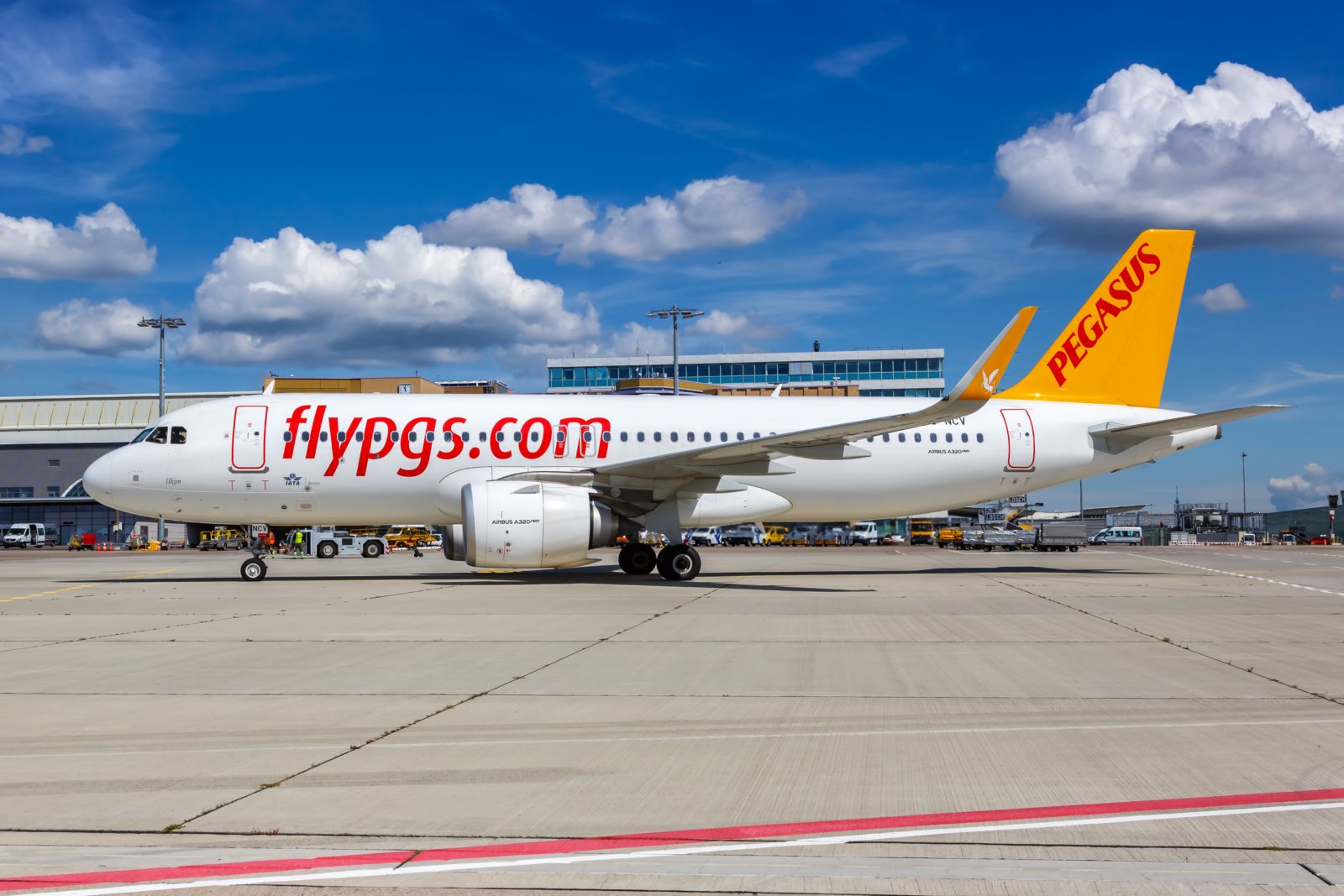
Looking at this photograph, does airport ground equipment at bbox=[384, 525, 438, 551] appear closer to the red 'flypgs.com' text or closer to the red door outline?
the red door outline

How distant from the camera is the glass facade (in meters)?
115

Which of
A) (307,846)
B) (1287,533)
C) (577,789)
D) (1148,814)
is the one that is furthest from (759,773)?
(1287,533)

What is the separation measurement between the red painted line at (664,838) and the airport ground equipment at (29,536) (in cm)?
7929

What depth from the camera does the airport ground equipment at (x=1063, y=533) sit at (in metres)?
49.0

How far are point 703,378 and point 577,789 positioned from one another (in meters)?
116

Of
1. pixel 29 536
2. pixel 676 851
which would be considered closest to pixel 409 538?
pixel 29 536

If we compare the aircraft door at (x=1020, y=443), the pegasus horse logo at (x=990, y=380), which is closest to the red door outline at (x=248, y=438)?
the pegasus horse logo at (x=990, y=380)

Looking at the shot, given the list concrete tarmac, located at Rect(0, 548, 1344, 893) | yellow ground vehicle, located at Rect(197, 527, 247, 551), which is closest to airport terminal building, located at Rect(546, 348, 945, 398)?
yellow ground vehicle, located at Rect(197, 527, 247, 551)

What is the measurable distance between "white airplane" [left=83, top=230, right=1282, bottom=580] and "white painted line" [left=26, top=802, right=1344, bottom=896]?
13.5 meters

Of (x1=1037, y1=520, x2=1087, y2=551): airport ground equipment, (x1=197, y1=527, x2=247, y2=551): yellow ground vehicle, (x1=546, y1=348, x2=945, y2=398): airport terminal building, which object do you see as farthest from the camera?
(x1=546, y1=348, x2=945, y2=398): airport terminal building

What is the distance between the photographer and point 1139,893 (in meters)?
4.23

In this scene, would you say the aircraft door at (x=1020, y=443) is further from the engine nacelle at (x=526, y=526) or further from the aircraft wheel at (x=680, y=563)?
the engine nacelle at (x=526, y=526)

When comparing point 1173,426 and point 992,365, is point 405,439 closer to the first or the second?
point 992,365

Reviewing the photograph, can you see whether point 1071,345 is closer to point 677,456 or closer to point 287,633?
point 677,456
